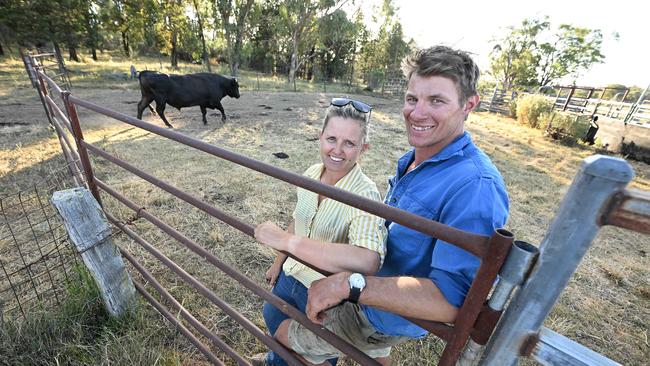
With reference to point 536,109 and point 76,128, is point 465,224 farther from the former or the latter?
point 536,109

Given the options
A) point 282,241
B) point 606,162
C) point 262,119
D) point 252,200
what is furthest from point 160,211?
point 262,119

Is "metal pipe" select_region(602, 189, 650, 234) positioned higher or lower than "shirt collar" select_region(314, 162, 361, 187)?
higher

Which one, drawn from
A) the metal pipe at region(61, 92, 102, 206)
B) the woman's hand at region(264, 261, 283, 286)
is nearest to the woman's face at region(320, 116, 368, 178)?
the woman's hand at region(264, 261, 283, 286)

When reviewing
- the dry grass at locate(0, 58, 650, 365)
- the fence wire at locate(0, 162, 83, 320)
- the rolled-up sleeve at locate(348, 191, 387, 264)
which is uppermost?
the rolled-up sleeve at locate(348, 191, 387, 264)

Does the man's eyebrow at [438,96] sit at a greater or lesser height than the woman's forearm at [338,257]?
greater

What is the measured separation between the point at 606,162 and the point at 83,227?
92.8 inches

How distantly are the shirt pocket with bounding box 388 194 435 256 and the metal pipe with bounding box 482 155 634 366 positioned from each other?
1.21 ft

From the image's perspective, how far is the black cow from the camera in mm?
7875

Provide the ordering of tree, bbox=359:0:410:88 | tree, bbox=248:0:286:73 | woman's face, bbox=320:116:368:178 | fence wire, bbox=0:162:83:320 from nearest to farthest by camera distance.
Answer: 1. woman's face, bbox=320:116:368:178
2. fence wire, bbox=0:162:83:320
3. tree, bbox=248:0:286:73
4. tree, bbox=359:0:410:88

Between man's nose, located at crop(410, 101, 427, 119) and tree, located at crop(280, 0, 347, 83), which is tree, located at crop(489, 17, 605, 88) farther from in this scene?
man's nose, located at crop(410, 101, 427, 119)

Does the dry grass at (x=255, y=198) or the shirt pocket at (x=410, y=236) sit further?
the dry grass at (x=255, y=198)

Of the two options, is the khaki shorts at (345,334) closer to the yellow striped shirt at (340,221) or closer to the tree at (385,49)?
the yellow striped shirt at (340,221)

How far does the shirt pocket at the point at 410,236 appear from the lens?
3.66 ft

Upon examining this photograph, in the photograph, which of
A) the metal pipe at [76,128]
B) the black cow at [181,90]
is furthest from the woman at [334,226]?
the black cow at [181,90]
